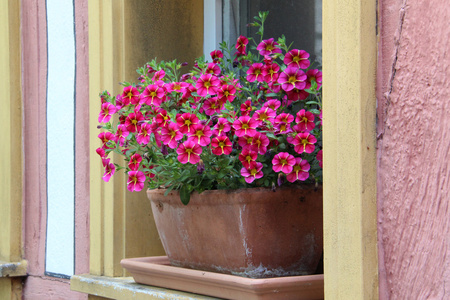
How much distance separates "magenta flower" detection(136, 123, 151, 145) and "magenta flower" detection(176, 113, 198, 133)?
0.15m

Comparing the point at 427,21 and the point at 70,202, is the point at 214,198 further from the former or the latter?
the point at 70,202

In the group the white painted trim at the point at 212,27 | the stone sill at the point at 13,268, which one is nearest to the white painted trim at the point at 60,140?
the stone sill at the point at 13,268

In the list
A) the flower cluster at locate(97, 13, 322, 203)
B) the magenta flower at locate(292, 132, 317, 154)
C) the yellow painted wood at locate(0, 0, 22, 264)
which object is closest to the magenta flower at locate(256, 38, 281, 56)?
the flower cluster at locate(97, 13, 322, 203)

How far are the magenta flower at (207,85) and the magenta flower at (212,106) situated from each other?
0.07ft

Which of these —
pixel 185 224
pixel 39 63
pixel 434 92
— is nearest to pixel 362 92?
pixel 434 92

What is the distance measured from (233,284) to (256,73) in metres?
0.60

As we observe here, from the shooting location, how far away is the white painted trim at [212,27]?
2.50m

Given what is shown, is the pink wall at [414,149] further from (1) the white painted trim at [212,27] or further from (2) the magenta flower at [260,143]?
(1) the white painted trim at [212,27]

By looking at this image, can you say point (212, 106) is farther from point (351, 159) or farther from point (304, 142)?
point (351, 159)

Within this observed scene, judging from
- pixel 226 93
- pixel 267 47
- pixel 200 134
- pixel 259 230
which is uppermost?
pixel 267 47

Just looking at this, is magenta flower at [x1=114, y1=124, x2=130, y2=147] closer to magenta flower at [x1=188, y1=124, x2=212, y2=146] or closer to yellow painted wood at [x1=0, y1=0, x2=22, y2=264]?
magenta flower at [x1=188, y1=124, x2=212, y2=146]

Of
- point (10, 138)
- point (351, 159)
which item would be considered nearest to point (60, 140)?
point (10, 138)

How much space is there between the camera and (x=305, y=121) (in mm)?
1697

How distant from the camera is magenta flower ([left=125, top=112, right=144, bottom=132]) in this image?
1.96 meters
